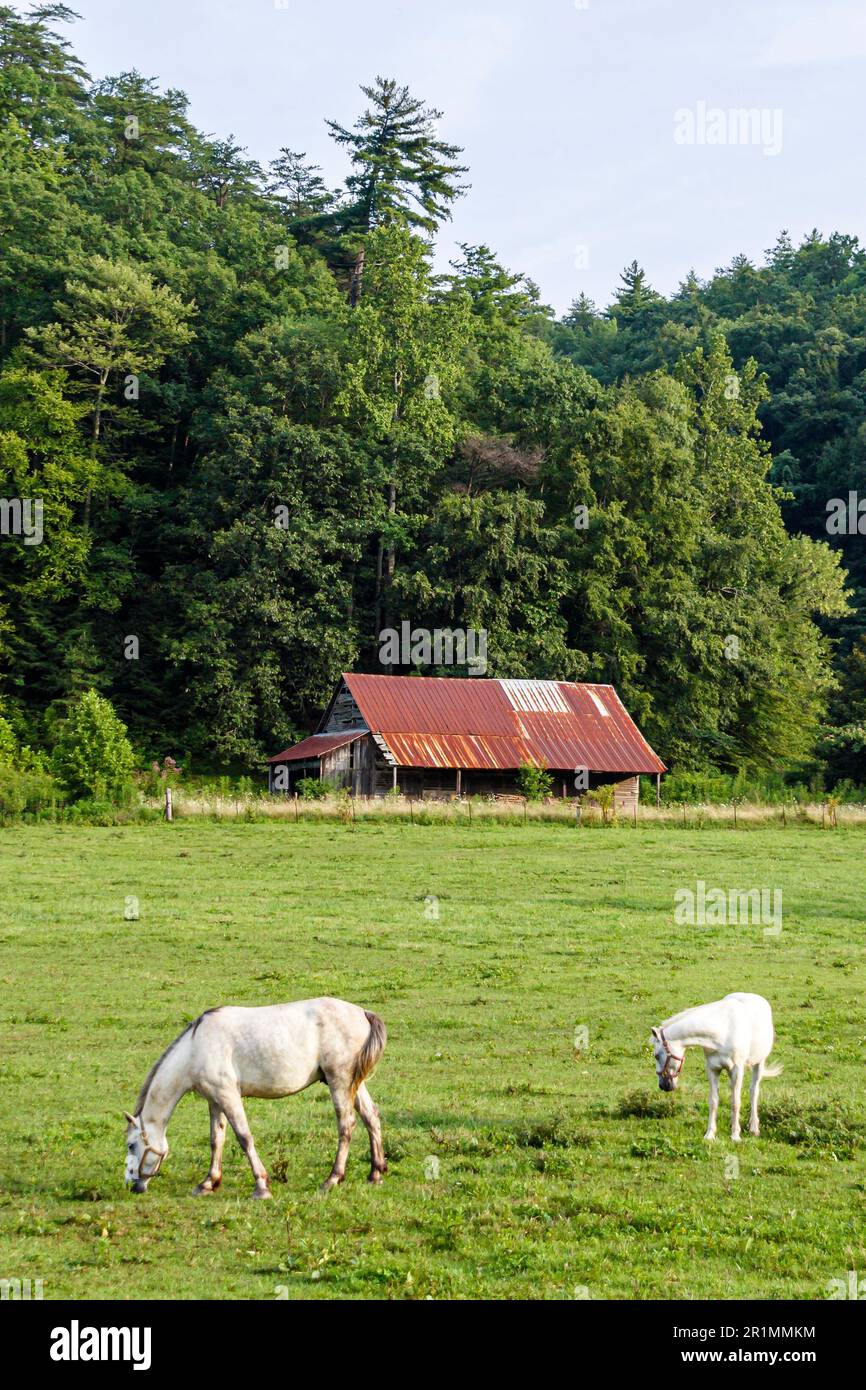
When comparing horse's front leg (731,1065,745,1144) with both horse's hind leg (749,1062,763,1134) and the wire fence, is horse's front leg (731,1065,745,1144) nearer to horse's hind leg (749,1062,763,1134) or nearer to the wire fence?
horse's hind leg (749,1062,763,1134)

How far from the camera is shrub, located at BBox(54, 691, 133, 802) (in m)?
46.3

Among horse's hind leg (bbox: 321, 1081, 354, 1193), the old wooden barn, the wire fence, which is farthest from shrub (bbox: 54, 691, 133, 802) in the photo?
horse's hind leg (bbox: 321, 1081, 354, 1193)

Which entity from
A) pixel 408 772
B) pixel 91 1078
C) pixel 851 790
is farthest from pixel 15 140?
pixel 91 1078

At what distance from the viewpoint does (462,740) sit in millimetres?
54938

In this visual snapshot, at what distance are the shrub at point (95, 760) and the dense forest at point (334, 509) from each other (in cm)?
1180

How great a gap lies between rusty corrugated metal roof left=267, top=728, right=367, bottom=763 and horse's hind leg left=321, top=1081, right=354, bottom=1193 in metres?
42.8

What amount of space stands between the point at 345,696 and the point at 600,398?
77.6ft

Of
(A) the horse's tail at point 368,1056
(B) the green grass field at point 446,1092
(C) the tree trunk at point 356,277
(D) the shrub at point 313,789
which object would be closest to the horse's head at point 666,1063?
(B) the green grass field at point 446,1092

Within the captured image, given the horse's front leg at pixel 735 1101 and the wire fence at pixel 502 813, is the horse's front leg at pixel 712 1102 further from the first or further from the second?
the wire fence at pixel 502 813

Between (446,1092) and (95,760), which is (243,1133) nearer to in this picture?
(446,1092)

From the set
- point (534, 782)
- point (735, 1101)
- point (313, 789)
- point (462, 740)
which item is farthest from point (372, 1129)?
point (462, 740)

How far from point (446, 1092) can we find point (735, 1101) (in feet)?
10.8

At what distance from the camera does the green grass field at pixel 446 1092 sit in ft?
32.3
